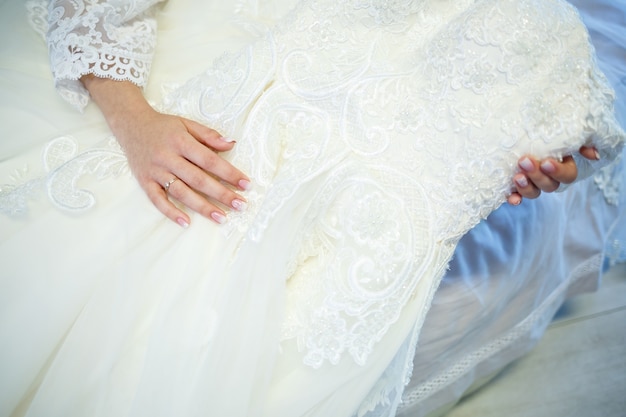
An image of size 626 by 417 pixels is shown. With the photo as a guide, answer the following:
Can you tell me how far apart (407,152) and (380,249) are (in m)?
0.17

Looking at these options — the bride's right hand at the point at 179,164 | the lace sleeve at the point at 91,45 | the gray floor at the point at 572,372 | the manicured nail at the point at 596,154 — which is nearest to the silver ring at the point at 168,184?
the bride's right hand at the point at 179,164

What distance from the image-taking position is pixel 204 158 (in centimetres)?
76

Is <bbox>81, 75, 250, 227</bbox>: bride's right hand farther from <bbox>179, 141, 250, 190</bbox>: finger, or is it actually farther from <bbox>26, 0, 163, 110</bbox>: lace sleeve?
<bbox>26, 0, 163, 110</bbox>: lace sleeve

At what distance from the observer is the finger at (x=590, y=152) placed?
70 centimetres

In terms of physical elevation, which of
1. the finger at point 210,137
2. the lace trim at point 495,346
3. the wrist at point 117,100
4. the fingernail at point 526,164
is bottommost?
the lace trim at point 495,346

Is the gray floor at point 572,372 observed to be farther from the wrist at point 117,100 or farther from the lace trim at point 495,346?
the wrist at point 117,100

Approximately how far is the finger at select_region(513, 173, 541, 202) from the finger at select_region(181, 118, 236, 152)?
0.45 meters

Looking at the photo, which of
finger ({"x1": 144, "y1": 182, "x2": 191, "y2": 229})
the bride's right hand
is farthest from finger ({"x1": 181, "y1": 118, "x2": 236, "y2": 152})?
finger ({"x1": 144, "y1": 182, "x2": 191, "y2": 229})

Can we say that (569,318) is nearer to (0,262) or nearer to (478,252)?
(478,252)

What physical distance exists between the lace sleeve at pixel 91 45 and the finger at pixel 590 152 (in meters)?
0.77

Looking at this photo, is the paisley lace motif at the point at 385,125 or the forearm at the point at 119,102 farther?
the forearm at the point at 119,102

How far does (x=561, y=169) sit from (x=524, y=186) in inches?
2.2

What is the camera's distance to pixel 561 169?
70cm

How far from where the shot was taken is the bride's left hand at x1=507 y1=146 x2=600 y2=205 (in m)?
0.69
